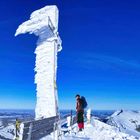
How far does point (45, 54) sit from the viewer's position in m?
20.9

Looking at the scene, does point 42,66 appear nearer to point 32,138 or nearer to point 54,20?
point 54,20

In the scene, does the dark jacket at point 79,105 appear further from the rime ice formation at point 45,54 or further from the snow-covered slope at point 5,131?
the snow-covered slope at point 5,131

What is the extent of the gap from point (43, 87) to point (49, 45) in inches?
83.0

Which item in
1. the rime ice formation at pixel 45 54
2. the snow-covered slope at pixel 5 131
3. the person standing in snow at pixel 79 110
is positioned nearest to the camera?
the snow-covered slope at pixel 5 131

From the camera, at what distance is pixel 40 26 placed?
20.5 metres

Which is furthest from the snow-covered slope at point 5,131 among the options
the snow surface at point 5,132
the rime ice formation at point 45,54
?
the rime ice formation at point 45,54

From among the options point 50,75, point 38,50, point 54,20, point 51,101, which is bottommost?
point 51,101

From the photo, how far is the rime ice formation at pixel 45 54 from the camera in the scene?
20.5 metres

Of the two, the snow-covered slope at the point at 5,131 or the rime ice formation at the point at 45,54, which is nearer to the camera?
the snow-covered slope at the point at 5,131

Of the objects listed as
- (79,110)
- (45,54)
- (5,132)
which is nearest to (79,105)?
(79,110)

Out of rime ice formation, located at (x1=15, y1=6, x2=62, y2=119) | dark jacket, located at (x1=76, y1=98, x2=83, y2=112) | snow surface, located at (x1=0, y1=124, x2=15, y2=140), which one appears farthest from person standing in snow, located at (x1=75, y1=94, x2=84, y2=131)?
snow surface, located at (x1=0, y1=124, x2=15, y2=140)

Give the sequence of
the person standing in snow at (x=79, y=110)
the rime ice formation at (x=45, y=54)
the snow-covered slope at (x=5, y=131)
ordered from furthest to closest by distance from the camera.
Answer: the person standing in snow at (x=79, y=110), the rime ice formation at (x=45, y=54), the snow-covered slope at (x=5, y=131)

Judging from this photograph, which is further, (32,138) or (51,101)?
(51,101)

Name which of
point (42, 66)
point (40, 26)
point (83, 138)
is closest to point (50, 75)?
point (42, 66)
